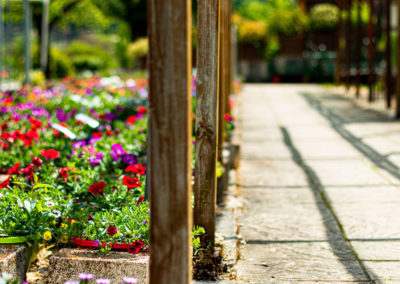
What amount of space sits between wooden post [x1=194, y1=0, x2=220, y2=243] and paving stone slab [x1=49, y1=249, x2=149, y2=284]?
0.70 metres

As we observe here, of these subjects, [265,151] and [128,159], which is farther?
[265,151]

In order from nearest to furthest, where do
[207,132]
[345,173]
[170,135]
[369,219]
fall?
[170,135] < [207,132] < [369,219] < [345,173]

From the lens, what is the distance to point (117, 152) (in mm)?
4461

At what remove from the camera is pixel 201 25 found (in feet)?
11.3

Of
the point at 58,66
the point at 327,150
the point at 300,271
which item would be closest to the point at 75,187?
the point at 300,271

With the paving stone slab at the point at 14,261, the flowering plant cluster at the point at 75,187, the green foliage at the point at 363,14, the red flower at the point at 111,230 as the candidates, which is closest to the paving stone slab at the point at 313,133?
the flowering plant cluster at the point at 75,187

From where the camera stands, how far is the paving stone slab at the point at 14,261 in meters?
2.76

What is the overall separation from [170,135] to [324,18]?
2250 centimetres

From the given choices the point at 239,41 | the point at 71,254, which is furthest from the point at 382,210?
the point at 239,41

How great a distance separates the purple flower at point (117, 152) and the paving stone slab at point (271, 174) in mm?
1543

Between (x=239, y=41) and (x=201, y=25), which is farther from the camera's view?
(x=239, y=41)

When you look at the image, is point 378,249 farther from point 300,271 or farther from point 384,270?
point 300,271

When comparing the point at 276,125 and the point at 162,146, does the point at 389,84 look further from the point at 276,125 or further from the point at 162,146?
the point at 162,146

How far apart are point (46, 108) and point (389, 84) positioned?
5.76 metres
